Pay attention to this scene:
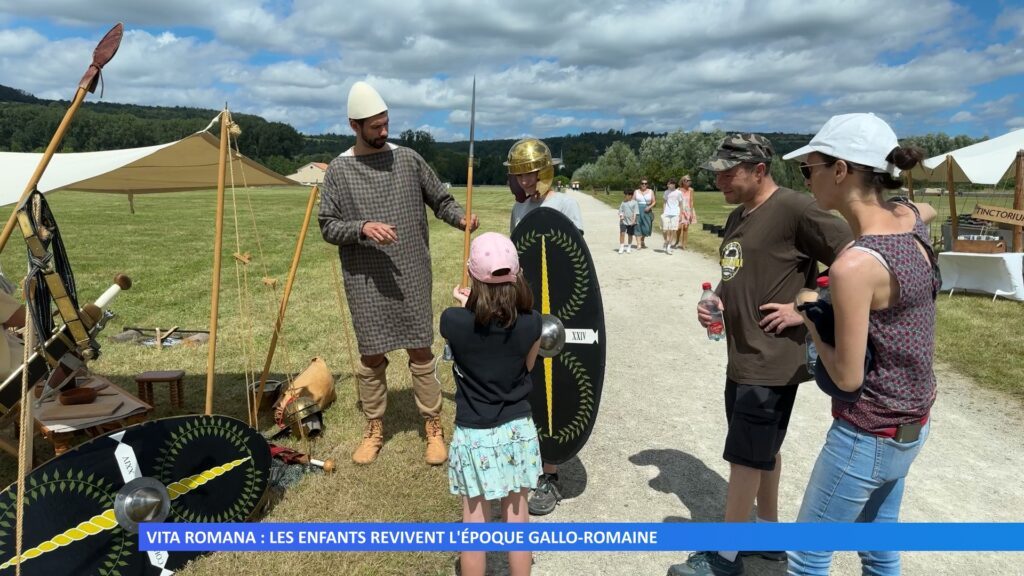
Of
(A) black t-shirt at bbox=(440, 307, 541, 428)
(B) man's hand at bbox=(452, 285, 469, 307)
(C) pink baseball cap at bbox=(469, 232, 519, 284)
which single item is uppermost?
(C) pink baseball cap at bbox=(469, 232, 519, 284)

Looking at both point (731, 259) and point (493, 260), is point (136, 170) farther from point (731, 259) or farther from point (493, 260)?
point (731, 259)

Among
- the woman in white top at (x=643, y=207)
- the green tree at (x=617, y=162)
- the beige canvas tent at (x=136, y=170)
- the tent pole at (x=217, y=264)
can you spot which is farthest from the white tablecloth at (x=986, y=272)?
the green tree at (x=617, y=162)

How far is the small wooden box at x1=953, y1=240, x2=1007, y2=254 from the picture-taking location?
372 inches

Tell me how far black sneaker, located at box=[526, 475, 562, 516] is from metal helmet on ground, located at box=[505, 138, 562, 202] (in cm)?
165

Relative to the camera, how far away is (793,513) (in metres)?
3.38

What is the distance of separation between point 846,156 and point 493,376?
1.38 m

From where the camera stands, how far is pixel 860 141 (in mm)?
1721

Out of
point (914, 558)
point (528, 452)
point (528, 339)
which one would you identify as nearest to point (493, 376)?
point (528, 339)

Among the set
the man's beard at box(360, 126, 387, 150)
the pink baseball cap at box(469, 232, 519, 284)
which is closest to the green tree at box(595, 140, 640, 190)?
the man's beard at box(360, 126, 387, 150)

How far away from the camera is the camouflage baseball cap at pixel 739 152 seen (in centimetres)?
240

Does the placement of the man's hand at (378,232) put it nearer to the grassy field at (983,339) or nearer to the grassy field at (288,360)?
the grassy field at (288,360)

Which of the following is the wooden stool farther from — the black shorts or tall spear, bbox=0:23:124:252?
the black shorts

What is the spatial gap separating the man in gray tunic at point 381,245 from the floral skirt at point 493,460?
1515 millimetres
